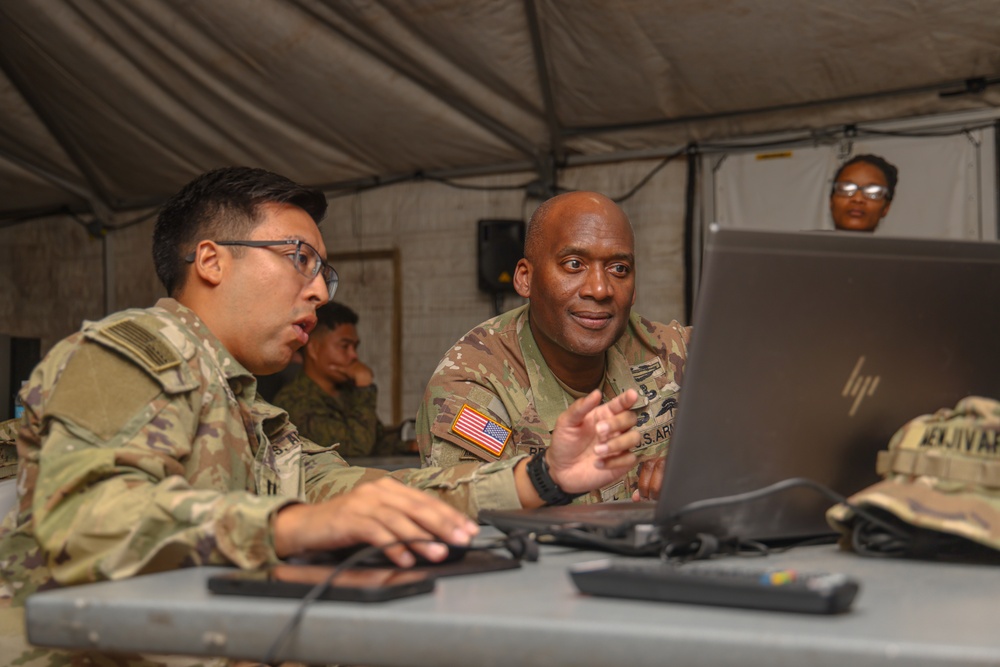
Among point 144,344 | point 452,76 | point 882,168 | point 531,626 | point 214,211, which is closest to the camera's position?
point 531,626

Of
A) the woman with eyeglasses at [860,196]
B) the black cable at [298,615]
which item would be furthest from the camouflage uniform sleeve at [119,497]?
the woman with eyeglasses at [860,196]

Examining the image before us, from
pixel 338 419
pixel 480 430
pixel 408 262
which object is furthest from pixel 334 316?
pixel 480 430

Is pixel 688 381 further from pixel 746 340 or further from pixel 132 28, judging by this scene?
pixel 132 28

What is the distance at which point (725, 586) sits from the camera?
772mm

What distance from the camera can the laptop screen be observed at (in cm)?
97

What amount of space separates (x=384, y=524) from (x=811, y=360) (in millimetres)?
434

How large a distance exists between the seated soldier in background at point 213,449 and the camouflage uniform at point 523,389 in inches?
14.6

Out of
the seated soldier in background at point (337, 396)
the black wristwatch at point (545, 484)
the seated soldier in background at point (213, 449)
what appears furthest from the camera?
the seated soldier in background at point (337, 396)

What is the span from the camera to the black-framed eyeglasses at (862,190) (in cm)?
424

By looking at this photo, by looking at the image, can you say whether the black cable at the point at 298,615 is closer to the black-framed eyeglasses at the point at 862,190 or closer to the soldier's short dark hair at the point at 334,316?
the black-framed eyeglasses at the point at 862,190

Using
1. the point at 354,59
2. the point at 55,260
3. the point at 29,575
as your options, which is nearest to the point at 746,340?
the point at 29,575

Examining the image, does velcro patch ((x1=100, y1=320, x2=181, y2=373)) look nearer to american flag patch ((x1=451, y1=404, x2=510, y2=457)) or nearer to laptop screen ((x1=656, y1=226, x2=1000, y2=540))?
laptop screen ((x1=656, y1=226, x2=1000, y2=540))

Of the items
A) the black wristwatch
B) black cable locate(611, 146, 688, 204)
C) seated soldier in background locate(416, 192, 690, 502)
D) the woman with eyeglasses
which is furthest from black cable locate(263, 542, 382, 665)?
black cable locate(611, 146, 688, 204)

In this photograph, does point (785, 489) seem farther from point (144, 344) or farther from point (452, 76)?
point (452, 76)
